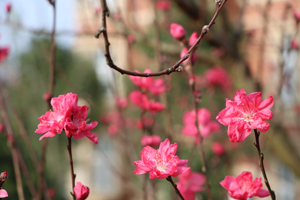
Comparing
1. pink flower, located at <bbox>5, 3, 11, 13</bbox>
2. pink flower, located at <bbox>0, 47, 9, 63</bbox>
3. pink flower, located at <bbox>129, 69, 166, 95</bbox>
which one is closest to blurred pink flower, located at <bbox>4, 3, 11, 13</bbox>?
pink flower, located at <bbox>5, 3, 11, 13</bbox>

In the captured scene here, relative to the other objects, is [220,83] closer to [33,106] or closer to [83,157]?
[33,106]

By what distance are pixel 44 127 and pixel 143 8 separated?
7.28 meters

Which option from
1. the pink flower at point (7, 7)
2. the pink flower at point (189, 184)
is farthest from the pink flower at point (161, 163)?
the pink flower at point (7, 7)

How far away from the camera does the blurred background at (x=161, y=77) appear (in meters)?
1.47

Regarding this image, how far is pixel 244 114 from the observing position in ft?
2.00

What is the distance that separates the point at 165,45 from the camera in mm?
1923

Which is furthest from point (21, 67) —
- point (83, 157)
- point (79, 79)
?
point (83, 157)

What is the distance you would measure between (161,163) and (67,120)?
0.22 metres

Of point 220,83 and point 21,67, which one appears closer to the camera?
point 220,83

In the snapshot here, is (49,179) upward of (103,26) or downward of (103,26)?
downward

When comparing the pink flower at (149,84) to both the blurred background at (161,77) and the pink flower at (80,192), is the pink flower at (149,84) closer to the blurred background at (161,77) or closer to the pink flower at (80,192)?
the blurred background at (161,77)

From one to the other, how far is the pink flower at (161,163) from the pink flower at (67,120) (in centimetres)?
11

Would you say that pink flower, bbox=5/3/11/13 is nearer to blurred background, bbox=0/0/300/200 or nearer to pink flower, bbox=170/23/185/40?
blurred background, bbox=0/0/300/200

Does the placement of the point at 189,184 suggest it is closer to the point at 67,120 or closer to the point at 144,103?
the point at 144,103
